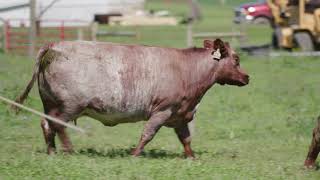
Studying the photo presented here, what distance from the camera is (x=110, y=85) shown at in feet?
37.9

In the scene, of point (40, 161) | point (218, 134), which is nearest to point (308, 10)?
point (218, 134)

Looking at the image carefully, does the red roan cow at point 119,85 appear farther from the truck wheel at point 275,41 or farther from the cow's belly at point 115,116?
the truck wheel at point 275,41

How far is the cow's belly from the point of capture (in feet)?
38.3

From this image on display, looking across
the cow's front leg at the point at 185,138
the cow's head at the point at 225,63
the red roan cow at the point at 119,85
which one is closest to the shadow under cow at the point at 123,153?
the cow's front leg at the point at 185,138

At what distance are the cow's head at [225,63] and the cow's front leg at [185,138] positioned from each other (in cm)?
86

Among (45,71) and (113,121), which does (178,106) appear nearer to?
(113,121)

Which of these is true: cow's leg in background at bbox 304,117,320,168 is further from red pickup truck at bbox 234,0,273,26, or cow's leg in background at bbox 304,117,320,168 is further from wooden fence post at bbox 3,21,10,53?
red pickup truck at bbox 234,0,273,26

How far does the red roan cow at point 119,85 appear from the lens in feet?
37.6

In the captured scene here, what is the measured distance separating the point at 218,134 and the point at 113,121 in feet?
13.3

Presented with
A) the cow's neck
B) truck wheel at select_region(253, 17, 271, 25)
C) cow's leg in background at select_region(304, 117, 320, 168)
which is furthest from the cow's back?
truck wheel at select_region(253, 17, 271, 25)

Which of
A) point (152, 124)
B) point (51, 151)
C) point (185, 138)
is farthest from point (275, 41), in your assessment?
point (51, 151)

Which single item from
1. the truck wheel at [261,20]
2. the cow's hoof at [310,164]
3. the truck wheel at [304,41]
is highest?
the cow's hoof at [310,164]

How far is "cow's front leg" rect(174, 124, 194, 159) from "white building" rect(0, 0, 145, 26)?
74.6 ft

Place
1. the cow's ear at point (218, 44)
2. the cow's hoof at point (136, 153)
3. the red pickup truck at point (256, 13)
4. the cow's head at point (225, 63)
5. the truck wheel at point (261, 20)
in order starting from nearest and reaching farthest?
the cow's hoof at point (136, 153) < the cow's ear at point (218, 44) < the cow's head at point (225, 63) < the red pickup truck at point (256, 13) < the truck wheel at point (261, 20)
